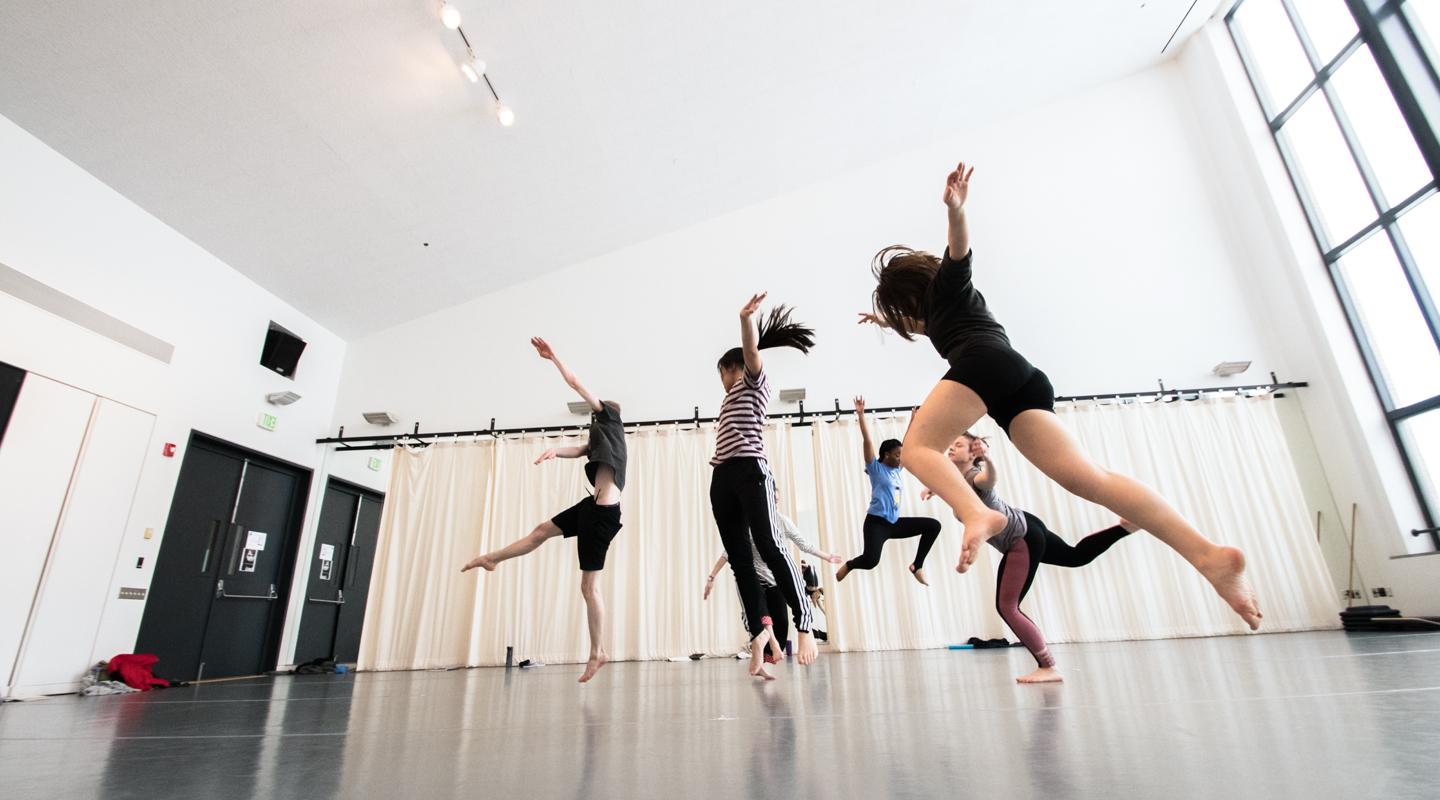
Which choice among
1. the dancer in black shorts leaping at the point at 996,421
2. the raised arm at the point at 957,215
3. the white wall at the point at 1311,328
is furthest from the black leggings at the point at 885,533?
the white wall at the point at 1311,328

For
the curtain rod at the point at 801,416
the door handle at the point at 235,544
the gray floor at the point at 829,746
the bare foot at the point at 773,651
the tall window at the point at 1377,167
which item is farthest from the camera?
the curtain rod at the point at 801,416

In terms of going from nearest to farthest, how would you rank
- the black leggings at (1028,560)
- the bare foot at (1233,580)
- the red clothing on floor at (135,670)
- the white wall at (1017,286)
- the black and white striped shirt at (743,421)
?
the bare foot at (1233,580)
the black leggings at (1028,560)
the black and white striped shirt at (743,421)
the red clothing on floor at (135,670)
the white wall at (1017,286)

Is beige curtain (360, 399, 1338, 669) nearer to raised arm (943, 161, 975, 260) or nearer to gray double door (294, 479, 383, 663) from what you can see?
gray double door (294, 479, 383, 663)

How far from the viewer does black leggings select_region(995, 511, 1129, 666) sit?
2.45 metres

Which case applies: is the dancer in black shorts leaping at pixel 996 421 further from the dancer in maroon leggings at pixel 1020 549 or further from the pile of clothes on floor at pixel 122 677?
the pile of clothes on floor at pixel 122 677

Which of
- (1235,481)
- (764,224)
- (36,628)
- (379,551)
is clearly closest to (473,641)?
(379,551)

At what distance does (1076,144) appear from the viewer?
680 centimetres

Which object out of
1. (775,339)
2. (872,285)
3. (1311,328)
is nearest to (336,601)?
(775,339)

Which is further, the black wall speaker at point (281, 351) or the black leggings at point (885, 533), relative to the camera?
the black wall speaker at point (281, 351)

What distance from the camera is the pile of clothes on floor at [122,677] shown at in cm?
390

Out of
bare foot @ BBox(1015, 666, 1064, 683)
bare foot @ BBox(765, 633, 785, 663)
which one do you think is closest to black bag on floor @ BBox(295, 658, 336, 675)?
bare foot @ BBox(765, 633, 785, 663)

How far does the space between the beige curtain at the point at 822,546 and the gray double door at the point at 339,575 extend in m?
1.16

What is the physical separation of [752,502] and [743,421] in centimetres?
33

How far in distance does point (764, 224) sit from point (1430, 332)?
5427 millimetres
